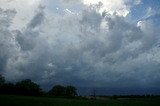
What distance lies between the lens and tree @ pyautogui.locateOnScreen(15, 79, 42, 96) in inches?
5118

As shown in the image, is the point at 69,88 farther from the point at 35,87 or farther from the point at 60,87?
the point at 35,87

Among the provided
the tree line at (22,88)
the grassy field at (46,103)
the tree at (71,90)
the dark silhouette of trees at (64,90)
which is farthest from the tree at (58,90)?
the grassy field at (46,103)

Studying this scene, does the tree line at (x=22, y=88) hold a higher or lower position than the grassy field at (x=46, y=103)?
higher

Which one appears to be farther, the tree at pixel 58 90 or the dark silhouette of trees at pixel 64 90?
the dark silhouette of trees at pixel 64 90

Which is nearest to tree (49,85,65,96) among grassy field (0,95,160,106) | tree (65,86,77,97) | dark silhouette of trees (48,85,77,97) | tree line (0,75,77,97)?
dark silhouette of trees (48,85,77,97)

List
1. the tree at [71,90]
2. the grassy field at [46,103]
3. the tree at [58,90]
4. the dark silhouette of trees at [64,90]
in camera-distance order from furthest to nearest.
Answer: the tree at [71,90] → the dark silhouette of trees at [64,90] → the tree at [58,90] → the grassy field at [46,103]

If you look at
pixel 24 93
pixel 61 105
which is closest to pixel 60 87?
pixel 24 93

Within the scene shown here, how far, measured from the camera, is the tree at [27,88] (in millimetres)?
130000

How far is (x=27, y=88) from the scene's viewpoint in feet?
438

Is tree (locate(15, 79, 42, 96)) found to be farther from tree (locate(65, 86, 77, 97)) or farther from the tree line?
tree (locate(65, 86, 77, 97))

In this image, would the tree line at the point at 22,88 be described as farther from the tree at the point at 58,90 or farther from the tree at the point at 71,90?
the tree at the point at 71,90

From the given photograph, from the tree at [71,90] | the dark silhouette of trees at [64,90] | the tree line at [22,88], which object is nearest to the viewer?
the tree line at [22,88]

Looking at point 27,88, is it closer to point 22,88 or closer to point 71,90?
point 22,88

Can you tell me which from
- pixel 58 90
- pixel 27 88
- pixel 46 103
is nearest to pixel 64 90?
pixel 58 90
